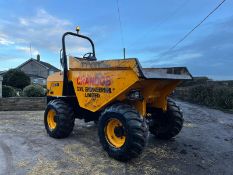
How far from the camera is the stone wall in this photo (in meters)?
12.9

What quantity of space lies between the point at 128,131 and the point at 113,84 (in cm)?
98

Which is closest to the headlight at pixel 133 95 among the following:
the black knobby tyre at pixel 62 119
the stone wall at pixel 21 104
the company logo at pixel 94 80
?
the company logo at pixel 94 80

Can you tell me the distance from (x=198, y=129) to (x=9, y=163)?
5.21 meters

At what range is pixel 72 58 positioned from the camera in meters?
7.05

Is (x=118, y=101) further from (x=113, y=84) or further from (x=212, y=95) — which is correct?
(x=212, y=95)

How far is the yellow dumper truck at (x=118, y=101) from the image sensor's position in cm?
533

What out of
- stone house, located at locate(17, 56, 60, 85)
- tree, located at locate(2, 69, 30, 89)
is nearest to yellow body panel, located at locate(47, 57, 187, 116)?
tree, located at locate(2, 69, 30, 89)

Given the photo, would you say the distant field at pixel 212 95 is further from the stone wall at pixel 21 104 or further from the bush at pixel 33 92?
the bush at pixel 33 92

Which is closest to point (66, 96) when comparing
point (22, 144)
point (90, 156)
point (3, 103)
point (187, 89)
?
point (22, 144)

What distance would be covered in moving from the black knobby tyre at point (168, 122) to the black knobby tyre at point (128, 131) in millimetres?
1581

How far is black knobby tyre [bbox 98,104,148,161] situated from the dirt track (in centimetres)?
19

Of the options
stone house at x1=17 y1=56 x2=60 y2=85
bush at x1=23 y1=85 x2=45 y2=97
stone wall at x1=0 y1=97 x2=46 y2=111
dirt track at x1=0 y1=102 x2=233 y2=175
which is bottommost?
dirt track at x1=0 y1=102 x2=233 y2=175

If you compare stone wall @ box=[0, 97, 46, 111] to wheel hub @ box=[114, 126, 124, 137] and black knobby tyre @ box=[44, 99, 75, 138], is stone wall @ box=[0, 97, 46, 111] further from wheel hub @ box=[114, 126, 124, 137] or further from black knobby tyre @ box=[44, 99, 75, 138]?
wheel hub @ box=[114, 126, 124, 137]

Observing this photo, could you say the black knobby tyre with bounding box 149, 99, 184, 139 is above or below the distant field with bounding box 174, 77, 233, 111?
below
